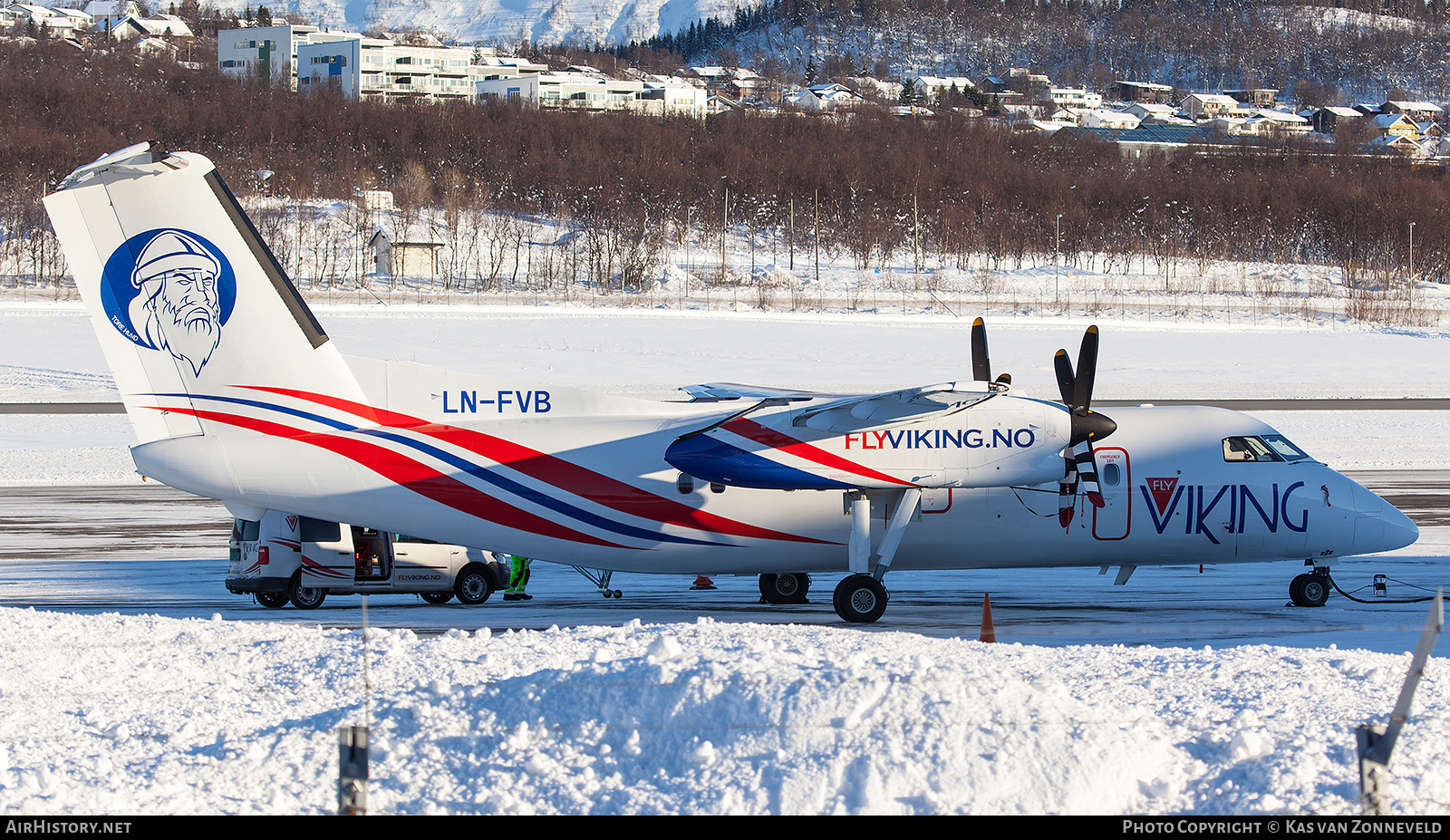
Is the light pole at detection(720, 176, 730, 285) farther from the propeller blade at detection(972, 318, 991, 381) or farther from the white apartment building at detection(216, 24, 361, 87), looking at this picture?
the white apartment building at detection(216, 24, 361, 87)

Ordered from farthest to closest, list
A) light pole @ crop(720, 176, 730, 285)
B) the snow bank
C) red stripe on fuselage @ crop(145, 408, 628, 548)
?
light pole @ crop(720, 176, 730, 285)
red stripe on fuselage @ crop(145, 408, 628, 548)
the snow bank

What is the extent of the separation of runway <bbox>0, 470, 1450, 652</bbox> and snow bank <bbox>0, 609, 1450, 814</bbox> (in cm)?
529

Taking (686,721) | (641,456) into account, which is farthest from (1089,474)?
(686,721)

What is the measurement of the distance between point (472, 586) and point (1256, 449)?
11.3m

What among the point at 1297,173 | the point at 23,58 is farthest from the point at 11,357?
the point at 1297,173

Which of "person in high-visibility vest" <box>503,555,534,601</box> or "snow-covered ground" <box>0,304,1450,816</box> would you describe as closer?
"snow-covered ground" <box>0,304,1450,816</box>

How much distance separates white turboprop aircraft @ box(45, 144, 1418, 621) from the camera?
50.7ft

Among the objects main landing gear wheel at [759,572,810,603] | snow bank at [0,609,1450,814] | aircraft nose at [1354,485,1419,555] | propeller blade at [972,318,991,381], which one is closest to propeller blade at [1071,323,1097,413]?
propeller blade at [972,318,991,381]

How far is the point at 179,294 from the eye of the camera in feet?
51.0

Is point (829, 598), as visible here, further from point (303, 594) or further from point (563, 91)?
point (563, 91)

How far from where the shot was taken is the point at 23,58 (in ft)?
416

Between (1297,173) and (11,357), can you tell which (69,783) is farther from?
(1297,173)

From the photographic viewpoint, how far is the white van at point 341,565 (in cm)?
1683

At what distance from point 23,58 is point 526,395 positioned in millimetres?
134701
